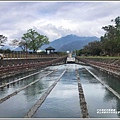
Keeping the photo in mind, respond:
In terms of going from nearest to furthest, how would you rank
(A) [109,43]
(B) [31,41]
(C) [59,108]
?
(C) [59,108] → (A) [109,43] → (B) [31,41]

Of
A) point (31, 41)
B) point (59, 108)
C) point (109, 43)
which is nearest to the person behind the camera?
point (59, 108)

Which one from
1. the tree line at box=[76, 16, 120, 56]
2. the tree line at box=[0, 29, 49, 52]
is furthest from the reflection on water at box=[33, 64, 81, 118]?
the tree line at box=[0, 29, 49, 52]

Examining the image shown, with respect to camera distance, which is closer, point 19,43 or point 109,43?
point 109,43

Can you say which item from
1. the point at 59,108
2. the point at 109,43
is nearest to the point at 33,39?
the point at 109,43

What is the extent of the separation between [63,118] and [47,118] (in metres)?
0.47

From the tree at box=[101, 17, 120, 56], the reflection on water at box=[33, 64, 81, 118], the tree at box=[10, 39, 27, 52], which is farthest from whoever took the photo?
the tree at box=[10, 39, 27, 52]

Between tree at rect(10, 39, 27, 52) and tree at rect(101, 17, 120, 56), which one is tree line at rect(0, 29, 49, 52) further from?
tree at rect(101, 17, 120, 56)

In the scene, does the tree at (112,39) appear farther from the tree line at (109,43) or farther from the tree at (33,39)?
the tree at (33,39)

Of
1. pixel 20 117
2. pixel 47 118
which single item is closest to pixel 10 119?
pixel 20 117

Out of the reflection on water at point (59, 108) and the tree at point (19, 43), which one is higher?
the tree at point (19, 43)

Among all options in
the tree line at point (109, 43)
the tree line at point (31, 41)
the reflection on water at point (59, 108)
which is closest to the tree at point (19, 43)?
the tree line at point (31, 41)

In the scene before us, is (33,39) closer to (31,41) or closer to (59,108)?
(31,41)

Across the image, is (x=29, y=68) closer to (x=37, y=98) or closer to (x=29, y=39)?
(x=37, y=98)

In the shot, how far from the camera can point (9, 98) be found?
11.2 m
